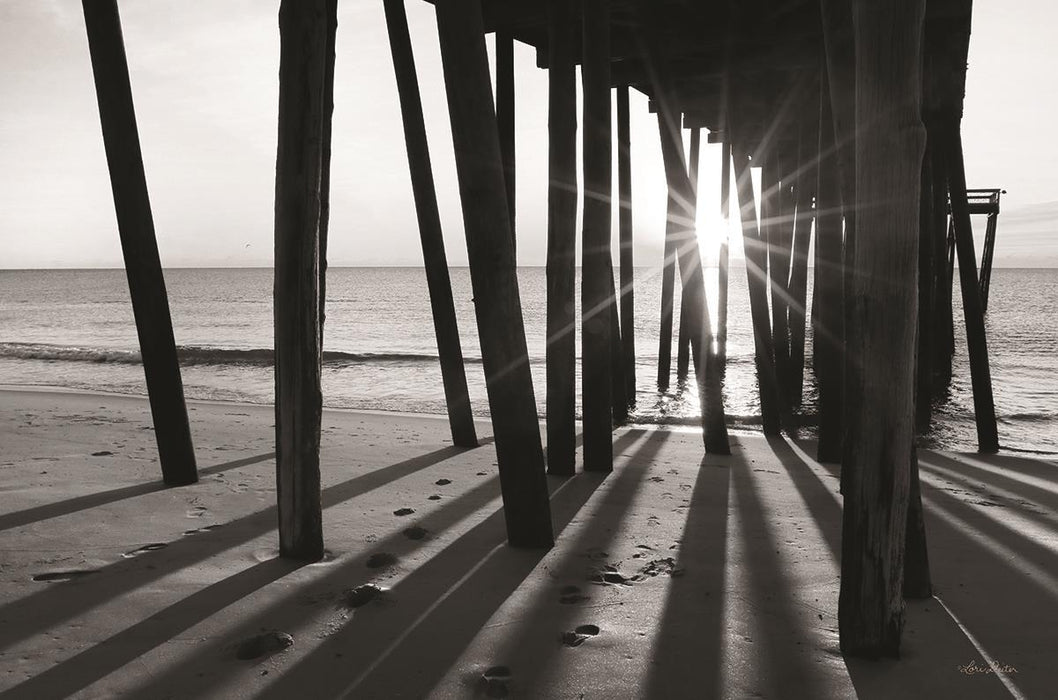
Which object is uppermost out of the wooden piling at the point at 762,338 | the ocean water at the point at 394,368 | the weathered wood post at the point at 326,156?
the weathered wood post at the point at 326,156

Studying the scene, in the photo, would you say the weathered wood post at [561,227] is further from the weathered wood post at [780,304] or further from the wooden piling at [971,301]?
the weathered wood post at [780,304]

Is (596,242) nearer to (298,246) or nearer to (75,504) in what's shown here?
(298,246)

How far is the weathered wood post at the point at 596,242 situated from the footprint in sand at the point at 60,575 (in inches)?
109

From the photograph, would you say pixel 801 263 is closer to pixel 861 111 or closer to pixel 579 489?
pixel 579 489

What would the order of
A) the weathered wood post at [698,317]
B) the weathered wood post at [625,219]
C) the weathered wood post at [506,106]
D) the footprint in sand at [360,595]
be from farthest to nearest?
the weathered wood post at [625,219] → the weathered wood post at [698,317] → the weathered wood post at [506,106] → the footprint in sand at [360,595]

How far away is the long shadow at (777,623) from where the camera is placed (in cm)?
209

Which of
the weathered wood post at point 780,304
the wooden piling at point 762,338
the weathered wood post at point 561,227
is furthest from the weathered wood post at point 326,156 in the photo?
the weathered wood post at point 780,304

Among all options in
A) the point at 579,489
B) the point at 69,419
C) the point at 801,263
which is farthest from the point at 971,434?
the point at 69,419

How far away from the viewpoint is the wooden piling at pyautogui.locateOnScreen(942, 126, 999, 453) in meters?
6.03

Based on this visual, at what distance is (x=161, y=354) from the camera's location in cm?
406

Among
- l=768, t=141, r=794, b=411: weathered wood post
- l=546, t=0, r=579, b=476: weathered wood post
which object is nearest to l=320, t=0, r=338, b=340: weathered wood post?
l=546, t=0, r=579, b=476: weathered wood post

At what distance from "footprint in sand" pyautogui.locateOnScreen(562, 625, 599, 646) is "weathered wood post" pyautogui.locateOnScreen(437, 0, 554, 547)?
800mm

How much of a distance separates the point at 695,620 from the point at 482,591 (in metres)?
0.75

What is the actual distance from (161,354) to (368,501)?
135cm
